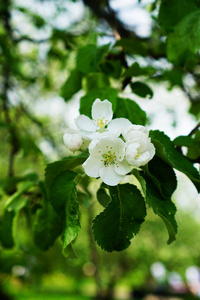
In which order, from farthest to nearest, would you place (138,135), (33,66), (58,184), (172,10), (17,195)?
(33,66), (17,195), (172,10), (58,184), (138,135)

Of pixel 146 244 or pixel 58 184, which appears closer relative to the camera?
pixel 58 184

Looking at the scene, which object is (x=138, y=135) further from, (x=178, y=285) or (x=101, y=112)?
(x=178, y=285)

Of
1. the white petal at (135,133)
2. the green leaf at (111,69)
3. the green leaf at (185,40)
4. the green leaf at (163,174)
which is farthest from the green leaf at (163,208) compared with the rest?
the green leaf at (111,69)

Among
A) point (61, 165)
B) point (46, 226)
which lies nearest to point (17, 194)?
point (46, 226)

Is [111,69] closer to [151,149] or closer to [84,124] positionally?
[84,124]

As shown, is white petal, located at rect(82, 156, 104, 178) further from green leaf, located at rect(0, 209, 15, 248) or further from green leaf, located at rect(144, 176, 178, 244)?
green leaf, located at rect(0, 209, 15, 248)

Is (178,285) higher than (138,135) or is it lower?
lower

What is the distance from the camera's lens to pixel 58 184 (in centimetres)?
92

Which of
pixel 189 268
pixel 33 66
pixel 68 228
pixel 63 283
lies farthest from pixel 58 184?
pixel 63 283

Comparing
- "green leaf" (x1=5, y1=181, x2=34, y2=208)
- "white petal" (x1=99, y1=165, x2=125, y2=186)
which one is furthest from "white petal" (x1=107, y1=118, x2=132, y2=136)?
"green leaf" (x1=5, y1=181, x2=34, y2=208)

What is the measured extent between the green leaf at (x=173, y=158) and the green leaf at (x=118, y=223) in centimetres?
14

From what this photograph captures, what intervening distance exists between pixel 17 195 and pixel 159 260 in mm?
12130

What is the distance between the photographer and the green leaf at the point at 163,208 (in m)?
0.75

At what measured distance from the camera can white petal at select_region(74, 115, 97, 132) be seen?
0.89 metres
